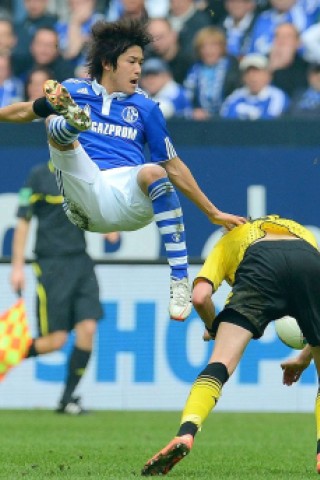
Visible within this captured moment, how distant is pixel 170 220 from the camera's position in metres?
7.47

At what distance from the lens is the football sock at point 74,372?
11180 mm

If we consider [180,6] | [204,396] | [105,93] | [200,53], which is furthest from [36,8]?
[204,396]

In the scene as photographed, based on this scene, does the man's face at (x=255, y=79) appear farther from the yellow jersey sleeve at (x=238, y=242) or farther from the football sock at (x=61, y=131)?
the yellow jersey sleeve at (x=238, y=242)

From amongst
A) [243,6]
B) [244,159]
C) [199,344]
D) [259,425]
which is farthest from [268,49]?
[259,425]

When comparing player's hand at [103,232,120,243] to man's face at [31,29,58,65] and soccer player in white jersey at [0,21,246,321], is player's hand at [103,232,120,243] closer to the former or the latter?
man's face at [31,29,58,65]

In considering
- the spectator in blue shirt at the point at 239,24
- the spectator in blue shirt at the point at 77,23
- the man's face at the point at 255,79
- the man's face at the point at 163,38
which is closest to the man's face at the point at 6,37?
the spectator in blue shirt at the point at 77,23

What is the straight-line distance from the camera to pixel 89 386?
1178 centimetres

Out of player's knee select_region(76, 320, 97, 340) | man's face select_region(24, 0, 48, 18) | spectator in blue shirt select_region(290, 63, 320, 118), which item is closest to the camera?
player's knee select_region(76, 320, 97, 340)

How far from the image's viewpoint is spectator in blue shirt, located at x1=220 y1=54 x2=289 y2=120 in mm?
12977

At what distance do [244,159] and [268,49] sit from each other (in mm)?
2090

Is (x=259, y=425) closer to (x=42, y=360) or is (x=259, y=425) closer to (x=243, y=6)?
(x=42, y=360)

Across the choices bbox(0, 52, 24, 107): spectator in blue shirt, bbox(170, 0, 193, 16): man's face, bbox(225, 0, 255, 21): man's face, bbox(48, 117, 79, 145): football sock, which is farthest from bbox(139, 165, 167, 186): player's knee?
bbox(170, 0, 193, 16): man's face

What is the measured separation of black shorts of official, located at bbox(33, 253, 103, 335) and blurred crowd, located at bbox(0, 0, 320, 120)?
210 centimetres

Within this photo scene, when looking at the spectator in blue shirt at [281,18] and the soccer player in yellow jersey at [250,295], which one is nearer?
the soccer player in yellow jersey at [250,295]
